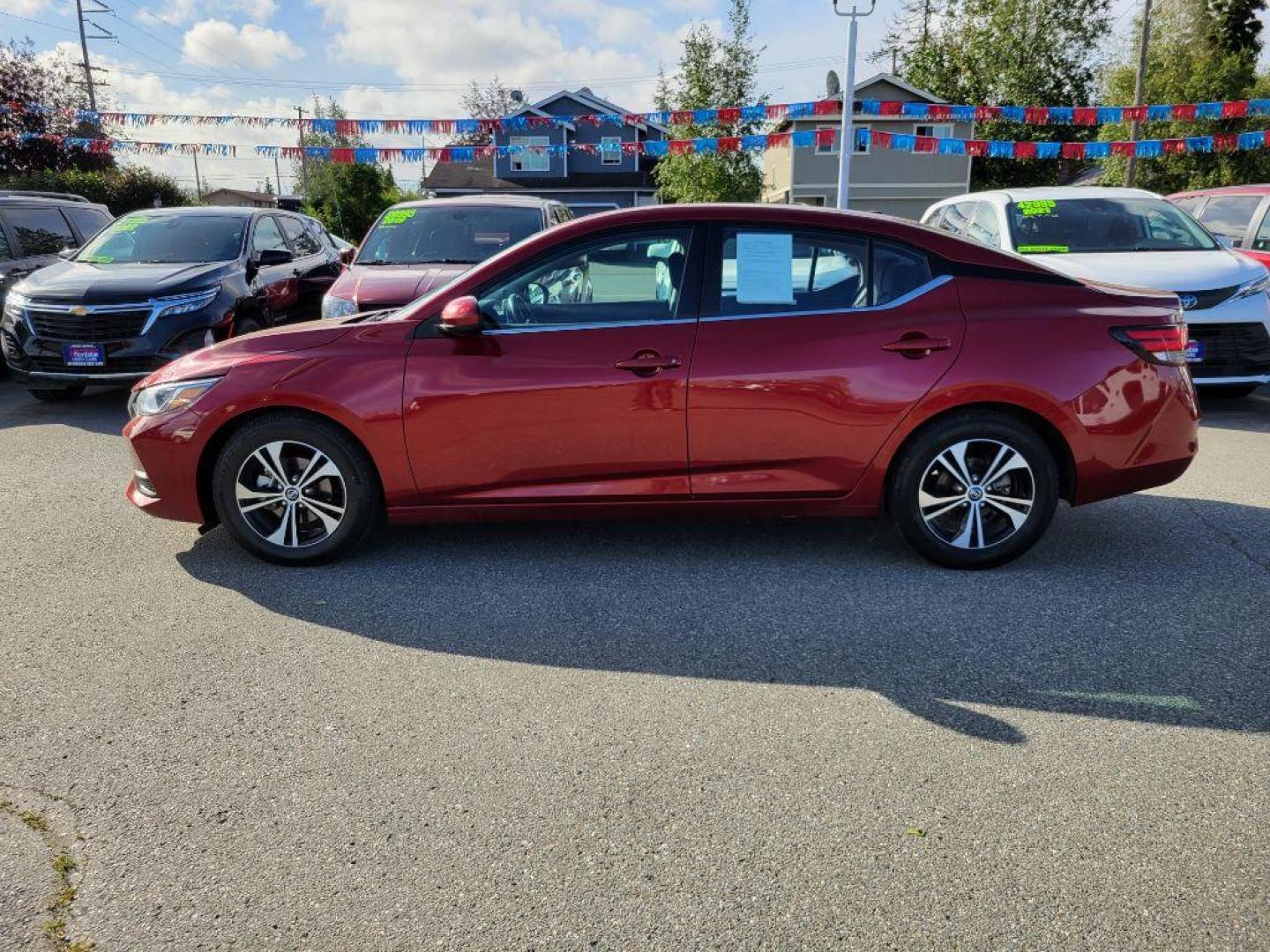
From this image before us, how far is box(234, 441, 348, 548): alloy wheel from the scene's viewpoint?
4473 mm

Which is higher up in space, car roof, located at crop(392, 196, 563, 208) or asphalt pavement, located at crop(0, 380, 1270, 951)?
car roof, located at crop(392, 196, 563, 208)

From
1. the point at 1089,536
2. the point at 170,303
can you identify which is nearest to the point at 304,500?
the point at 1089,536

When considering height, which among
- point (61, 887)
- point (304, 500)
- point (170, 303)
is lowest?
point (61, 887)

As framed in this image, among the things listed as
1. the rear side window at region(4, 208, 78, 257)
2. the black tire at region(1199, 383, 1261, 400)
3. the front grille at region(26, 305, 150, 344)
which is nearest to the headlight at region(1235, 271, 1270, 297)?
the black tire at region(1199, 383, 1261, 400)

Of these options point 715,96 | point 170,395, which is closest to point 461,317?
point 170,395

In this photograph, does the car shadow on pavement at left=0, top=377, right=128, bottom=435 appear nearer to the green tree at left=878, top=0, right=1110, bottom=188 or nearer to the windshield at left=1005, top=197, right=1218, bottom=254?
the windshield at left=1005, top=197, right=1218, bottom=254

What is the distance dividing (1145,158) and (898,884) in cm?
3979

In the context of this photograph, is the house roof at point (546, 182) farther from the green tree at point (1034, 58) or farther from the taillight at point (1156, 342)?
the taillight at point (1156, 342)

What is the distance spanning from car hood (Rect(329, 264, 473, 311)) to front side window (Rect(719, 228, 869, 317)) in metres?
3.49

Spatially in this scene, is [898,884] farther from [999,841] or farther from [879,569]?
[879,569]

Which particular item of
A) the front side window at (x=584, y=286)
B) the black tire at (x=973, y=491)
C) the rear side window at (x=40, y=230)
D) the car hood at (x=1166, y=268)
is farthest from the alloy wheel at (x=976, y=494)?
the rear side window at (x=40, y=230)

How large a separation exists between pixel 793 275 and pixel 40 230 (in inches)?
408

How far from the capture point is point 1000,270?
4402 millimetres

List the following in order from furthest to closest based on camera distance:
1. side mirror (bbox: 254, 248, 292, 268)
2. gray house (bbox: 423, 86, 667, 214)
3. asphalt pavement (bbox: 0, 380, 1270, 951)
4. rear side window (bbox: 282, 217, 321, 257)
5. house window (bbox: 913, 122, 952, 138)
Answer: gray house (bbox: 423, 86, 667, 214) < house window (bbox: 913, 122, 952, 138) < rear side window (bbox: 282, 217, 321, 257) < side mirror (bbox: 254, 248, 292, 268) < asphalt pavement (bbox: 0, 380, 1270, 951)
